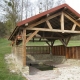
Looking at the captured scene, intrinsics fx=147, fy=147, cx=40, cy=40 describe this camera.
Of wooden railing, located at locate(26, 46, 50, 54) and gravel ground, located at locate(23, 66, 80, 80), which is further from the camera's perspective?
wooden railing, located at locate(26, 46, 50, 54)

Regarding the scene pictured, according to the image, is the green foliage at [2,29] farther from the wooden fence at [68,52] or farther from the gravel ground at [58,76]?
the gravel ground at [58,76]

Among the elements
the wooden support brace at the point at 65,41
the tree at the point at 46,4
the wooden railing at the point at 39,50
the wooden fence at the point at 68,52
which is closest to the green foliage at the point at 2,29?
the tree at the point at 46,4

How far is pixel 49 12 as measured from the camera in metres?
9.53

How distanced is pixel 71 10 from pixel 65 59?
5842 mm

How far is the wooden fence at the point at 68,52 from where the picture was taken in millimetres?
13014

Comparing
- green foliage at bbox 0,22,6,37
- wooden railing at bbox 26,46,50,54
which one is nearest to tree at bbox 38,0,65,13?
green foliage at bbox 0,22,6,37

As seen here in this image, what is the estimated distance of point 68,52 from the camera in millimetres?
Result: 14195

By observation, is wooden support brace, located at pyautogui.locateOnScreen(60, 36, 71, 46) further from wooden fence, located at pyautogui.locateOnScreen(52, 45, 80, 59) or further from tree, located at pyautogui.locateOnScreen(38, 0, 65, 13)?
tree, located at pyautogui.locateOnScreen(38, 0, 65, 13)

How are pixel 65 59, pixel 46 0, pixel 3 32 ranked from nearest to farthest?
pixel 65 59 < pixel 46 0 < pixel 3 32

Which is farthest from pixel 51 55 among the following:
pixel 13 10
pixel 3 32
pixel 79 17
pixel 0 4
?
pixel 3 32

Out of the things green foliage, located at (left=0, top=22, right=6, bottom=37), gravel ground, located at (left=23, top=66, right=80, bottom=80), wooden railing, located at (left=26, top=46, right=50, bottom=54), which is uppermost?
green foliage, located at (left=0, top=22, right=6, bottom=37)

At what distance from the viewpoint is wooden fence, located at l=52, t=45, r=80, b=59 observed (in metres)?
13.0

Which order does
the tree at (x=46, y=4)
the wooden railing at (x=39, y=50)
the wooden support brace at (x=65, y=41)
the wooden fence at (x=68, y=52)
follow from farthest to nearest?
1. the tree at (x=46, y=4)
2. the wooden railing at (x=39, y=50)
3. the wooden support brace at (x=65, y=41)
4. the wooden fence at (x=68, y=52)

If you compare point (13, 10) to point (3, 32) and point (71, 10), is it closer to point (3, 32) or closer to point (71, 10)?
point (3, 32)
